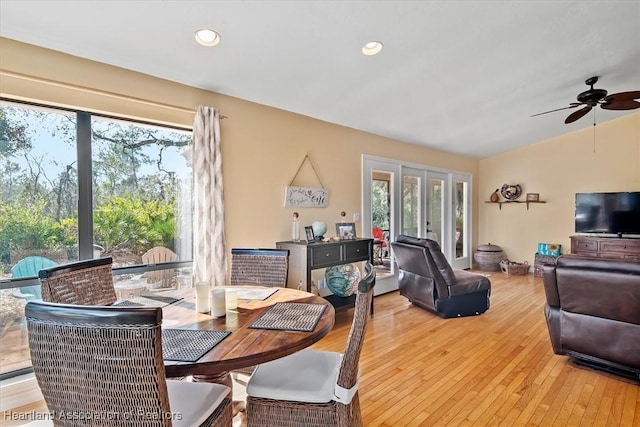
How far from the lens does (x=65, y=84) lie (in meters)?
2.32

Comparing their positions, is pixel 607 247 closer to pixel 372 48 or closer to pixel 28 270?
pixel 372 48

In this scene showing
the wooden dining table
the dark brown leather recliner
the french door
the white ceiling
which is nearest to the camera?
the wooden dining table

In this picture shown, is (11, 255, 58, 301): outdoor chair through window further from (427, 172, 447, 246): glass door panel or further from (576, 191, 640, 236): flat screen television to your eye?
(576, 191, 640, 236): flat screen television

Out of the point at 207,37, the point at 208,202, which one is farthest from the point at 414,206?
the point at 207,37

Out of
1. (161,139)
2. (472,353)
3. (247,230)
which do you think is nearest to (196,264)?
(247,230)

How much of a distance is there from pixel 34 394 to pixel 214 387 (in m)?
1.75

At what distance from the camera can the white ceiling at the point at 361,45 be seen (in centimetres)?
204

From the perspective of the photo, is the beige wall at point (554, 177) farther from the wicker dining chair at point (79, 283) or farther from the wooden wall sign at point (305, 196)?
the wicker dining chair at point (79, 283)

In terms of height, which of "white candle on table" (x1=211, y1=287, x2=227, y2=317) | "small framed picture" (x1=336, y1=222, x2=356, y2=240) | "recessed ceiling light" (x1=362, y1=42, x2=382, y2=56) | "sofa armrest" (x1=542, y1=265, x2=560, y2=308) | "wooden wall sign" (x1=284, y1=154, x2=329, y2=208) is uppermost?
"recessed ceiling light" (x1=362, y1=42, x2=382, y2=56)

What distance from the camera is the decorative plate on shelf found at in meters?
6.75

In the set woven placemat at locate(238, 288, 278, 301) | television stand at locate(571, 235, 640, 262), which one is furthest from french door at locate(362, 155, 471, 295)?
woven placemat at locate(238, 288, 278, 301)

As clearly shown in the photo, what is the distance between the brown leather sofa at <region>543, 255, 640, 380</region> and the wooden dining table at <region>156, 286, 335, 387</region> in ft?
6.36

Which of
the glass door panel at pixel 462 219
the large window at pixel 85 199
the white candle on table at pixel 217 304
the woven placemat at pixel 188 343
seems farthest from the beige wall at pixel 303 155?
the woven placemat at pixel 188 343

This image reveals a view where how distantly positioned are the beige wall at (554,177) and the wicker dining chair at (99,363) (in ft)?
23.7
